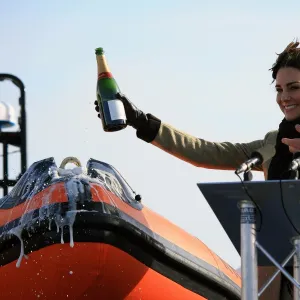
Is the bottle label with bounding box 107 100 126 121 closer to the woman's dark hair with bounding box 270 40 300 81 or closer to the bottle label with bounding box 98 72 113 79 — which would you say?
the bottle label with bounding box 98 72 113 79

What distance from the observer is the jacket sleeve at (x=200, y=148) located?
4.17 meters

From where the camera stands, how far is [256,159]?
3148 mm

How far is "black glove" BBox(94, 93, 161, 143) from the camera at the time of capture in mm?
4336

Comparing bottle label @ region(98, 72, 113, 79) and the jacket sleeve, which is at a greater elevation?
bottle label @ region(98, 72, 113, 79)

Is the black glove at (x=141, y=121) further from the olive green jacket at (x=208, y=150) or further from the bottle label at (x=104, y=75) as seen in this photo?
the bottle label at (x=104, y=75)

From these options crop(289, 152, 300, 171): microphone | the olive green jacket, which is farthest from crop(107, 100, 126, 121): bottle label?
crop(289, 152, 300, 171): microphone

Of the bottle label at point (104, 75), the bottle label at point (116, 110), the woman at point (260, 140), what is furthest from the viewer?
the bottle label at point (104, 75)

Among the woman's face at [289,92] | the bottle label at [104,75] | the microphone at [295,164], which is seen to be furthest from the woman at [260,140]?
the bottle label at [104,75]

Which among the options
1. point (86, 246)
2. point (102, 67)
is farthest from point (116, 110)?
point (102, 67)

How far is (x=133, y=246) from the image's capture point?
4527mm

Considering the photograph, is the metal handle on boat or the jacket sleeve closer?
the jacket sleeve

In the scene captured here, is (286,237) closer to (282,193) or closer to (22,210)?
(282,193)

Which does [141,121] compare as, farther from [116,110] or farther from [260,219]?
[260,219]

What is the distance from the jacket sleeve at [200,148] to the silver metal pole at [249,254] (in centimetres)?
118
